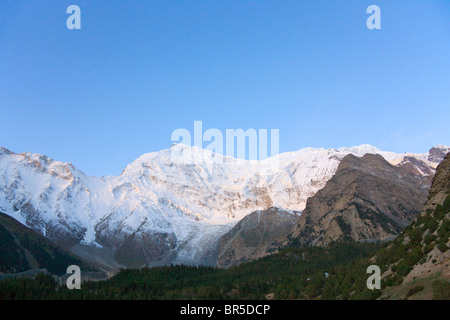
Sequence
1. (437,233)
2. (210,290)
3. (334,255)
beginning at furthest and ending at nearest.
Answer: (334,255), (210,290), (437,233)

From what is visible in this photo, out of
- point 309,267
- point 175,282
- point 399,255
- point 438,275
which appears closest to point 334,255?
point 309,267

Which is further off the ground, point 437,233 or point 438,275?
point 437,233

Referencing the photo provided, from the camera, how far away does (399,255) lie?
108 meters
